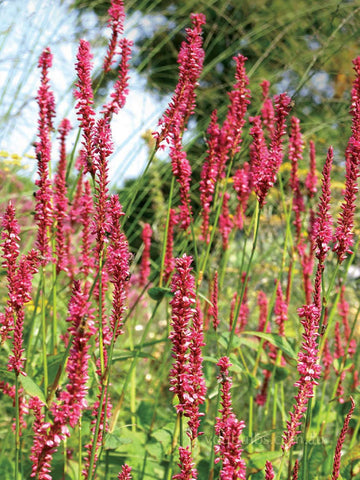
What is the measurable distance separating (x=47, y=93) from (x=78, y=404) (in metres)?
0.80

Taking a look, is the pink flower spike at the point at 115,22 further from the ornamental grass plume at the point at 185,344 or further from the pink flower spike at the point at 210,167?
the ornamental grass plume at the point at 185,344

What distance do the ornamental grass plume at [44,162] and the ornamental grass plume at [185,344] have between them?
377 mm

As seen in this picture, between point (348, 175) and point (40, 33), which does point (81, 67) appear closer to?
point (348, 175)

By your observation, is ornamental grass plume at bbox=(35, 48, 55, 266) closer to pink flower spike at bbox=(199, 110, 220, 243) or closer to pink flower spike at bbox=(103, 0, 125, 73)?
pink flower spike at bbox=(103, 0, 125, 73)

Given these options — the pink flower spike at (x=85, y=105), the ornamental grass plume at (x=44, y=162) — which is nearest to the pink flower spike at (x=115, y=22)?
the ornamental grass plume at (x=44, y=162)

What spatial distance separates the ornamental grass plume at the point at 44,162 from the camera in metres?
1.16

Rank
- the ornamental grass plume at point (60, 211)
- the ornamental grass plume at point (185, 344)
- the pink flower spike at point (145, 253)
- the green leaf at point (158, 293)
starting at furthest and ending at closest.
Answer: the pink flower spike at point (145, 253)
the ornamental grass plume at point (60, 211)
the green leaf at point (158, 293)
the ornamental grass plume at point (185, 344)

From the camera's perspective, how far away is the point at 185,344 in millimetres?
837

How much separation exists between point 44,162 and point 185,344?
54 cm

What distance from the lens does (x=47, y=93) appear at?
1274 mm

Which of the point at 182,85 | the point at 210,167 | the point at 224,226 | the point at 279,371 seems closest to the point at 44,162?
the point at 182,85

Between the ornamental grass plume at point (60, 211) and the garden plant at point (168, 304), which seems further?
the ornamental grass plume at point (60, 211)

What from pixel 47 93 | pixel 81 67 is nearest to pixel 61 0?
pixel 47 93

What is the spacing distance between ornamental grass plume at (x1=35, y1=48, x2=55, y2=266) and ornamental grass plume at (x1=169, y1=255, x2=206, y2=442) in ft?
1.24
